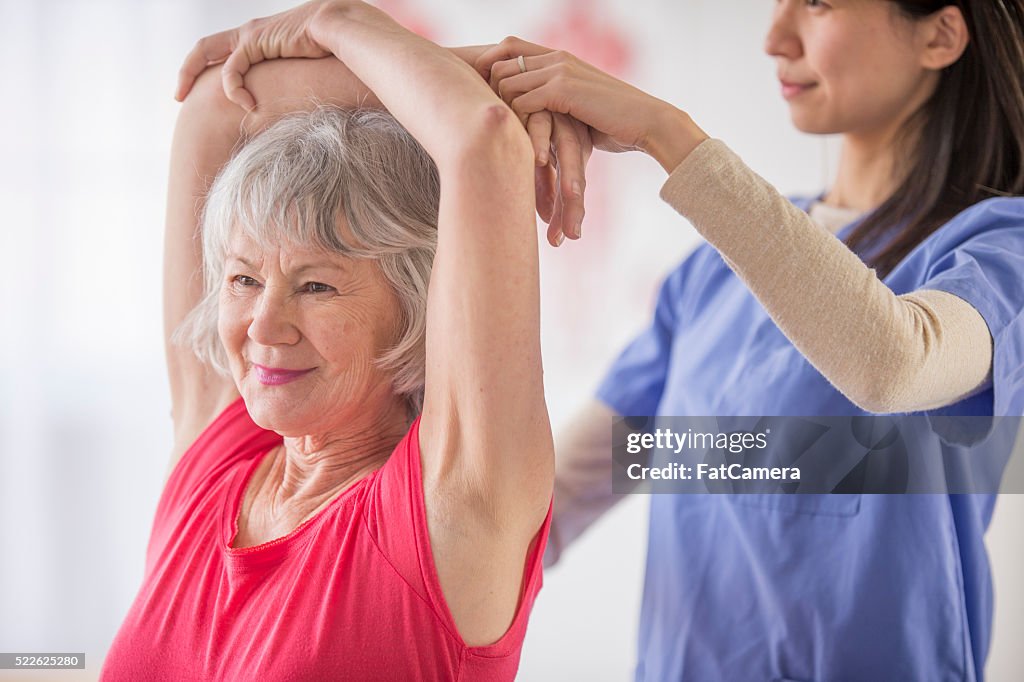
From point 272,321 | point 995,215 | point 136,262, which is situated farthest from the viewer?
point 136,262

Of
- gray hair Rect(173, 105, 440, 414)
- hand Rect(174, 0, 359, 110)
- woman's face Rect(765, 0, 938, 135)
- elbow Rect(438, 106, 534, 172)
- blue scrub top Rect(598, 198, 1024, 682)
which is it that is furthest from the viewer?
woman's face Rect(765, 0, 938, 135)

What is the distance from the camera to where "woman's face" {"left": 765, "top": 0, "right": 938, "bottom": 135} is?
4.11ft

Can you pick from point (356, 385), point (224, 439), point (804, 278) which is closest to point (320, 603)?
point (356, 385)

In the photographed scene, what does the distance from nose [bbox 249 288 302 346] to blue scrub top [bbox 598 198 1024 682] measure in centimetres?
69

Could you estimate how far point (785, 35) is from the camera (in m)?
1.36

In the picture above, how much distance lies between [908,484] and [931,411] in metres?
0.10

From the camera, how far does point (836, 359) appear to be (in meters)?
0.91

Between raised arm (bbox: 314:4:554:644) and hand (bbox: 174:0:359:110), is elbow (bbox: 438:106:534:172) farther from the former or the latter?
hand (bbox: 174:0:359:110)

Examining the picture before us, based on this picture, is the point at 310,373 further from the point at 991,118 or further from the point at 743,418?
the point at 991,118

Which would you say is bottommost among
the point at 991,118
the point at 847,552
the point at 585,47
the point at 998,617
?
the point at 998,617

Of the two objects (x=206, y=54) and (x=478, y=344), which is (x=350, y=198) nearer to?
(x=478, y=344)

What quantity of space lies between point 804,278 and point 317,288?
47 cm

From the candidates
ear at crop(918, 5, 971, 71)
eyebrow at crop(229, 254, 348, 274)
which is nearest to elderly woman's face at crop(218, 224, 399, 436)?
eyebrow at crop(229, 254, 348, 274)

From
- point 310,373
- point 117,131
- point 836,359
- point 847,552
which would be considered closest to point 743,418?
point 847,552
